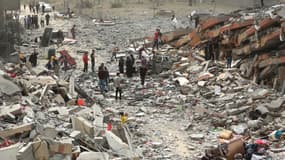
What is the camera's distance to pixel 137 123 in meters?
13.7

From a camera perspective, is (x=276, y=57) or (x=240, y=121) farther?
(x=276, y=57)

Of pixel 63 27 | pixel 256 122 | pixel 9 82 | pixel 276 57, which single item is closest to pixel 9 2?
pixel 63 27

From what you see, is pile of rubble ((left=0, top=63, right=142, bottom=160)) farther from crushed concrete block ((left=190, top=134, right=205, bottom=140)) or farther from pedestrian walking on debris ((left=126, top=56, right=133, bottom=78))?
pedestrian walking on debris ((left=126, top=56, right=133, bottom=78))

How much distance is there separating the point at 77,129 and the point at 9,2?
13.3 m

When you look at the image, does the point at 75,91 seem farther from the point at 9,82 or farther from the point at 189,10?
the point at 189,10

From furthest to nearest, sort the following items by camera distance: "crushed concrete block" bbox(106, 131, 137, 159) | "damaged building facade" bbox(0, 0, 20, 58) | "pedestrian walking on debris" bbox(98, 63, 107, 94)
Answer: "damaged building facade" bbox(0, 0, 20, 58) < "pedestrian walking on debris" bbox(98, 63, 107, 94) < "crushed concrete block" bbox(106, 131, 137, 159)

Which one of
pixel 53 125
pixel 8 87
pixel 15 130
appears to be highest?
pixel 8 87

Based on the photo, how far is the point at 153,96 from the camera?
648 inches

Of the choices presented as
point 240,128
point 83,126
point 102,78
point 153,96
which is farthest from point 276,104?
point 102,78

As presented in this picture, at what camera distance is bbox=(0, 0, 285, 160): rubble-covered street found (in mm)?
10602

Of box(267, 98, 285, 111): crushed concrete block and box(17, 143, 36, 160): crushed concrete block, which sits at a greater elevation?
box(17, 143, 36, 160): crushed concrete block

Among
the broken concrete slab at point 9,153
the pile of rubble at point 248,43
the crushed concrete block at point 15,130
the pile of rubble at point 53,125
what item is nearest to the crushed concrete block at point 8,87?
the pile of rubble at point 53,125

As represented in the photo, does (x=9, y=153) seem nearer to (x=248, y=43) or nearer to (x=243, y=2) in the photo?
(x=248, y=43)

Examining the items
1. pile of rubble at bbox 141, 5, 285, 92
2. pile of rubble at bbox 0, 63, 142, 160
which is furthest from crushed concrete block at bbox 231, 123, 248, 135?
pile of rubble at bbox 0, 63, 142, 160
